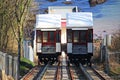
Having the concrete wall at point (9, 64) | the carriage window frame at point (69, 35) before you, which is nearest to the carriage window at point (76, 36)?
the carriage window frame at point (69, 35)

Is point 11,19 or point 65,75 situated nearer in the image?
point 65,75

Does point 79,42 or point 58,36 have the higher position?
point 58,36

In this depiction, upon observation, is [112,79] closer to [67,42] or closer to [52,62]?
[67,42]

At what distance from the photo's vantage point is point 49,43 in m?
37.6

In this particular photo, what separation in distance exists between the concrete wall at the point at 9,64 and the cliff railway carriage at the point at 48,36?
1694 cm

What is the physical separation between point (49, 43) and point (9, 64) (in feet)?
57.8

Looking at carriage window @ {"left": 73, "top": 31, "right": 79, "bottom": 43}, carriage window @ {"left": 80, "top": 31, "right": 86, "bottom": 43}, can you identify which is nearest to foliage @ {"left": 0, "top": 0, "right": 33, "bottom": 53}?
carriage window @ {"left": 73, "top": 31, "right": 79, "bottom": 43}

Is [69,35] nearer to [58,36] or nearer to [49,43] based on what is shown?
[58,36]

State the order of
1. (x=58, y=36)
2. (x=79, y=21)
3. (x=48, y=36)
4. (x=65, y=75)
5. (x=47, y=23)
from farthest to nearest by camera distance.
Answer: (x=48, y=36)
(x=58, y=36)
(x=47, y=23)
(x=79, y=21)
(x=65, y=75)

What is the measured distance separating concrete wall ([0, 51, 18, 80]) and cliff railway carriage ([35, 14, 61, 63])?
1694 centimetres

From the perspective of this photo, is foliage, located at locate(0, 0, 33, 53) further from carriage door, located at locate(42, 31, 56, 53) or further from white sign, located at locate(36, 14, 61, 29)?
carriage door, located at locate(42, 31, 56, 53)

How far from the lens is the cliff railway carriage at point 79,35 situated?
1448 inches

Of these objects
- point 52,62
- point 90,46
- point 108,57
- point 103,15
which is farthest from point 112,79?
point 103,15

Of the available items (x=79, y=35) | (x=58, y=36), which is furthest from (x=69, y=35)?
(x=58, y=36)
